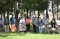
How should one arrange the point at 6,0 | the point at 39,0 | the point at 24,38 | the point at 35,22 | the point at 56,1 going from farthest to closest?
the point at 56,1
the point at 39,0
the point at 6,0
the point at 35,22
the point at 24,38

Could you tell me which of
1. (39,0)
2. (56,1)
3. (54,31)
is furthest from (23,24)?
(56,1)

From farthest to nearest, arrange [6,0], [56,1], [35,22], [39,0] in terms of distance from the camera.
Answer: [56,1], [39,0], [6,0], [35,22]

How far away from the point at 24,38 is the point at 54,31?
625 cm

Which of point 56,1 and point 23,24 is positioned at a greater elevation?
point 56,1

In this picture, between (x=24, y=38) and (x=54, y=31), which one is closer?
Answer: (x=24, y=38)

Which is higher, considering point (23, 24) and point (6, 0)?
point (6, 0)

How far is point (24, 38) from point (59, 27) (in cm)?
735

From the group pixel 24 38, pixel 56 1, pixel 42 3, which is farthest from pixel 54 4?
pixel 24 38

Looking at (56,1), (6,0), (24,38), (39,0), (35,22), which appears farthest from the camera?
(56,1)

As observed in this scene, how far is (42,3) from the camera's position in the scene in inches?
1250

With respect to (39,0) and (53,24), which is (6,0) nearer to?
(39,0)

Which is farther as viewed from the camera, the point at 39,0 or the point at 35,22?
the point at 39,0

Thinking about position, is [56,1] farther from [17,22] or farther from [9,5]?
[17,22]

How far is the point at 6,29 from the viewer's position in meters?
24.8
